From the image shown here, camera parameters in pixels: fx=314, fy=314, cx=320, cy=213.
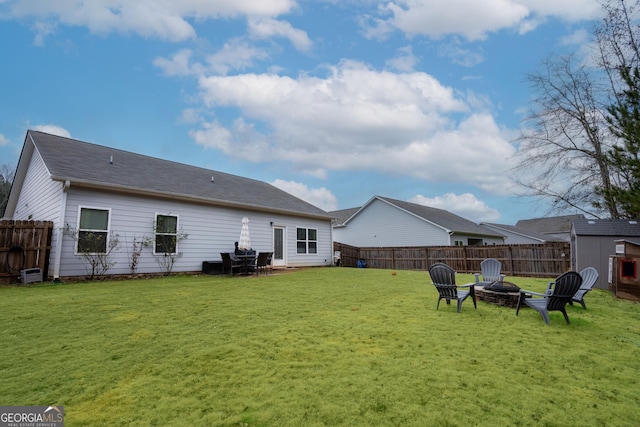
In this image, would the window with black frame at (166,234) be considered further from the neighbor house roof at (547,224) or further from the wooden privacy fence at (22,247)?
the neighbor house roof at (547,224)

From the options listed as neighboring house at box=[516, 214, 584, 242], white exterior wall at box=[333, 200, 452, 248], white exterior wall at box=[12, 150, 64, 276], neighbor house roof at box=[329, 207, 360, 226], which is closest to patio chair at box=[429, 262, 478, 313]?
white exterior wall at box=[12, 150, 64, 276]

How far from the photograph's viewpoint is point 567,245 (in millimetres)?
13617

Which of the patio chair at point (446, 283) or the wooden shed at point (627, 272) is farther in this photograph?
the wooden shed at point (627, 272)

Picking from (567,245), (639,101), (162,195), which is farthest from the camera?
(567,245)

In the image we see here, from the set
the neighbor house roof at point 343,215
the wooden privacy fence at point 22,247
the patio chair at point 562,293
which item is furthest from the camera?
the neighbor house roof at point 343,215

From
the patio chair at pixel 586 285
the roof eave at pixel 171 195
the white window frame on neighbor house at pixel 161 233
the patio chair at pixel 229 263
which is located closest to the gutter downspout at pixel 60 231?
the roof eave at pixel 171 195

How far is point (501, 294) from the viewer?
260 inches

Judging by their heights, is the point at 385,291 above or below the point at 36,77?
below

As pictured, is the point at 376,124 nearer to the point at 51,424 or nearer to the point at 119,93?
the point at 119,93

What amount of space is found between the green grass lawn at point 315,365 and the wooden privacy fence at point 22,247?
154 inches

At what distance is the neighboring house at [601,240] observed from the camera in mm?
10414

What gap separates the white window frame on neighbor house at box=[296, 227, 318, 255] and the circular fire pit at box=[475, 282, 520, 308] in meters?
10.6

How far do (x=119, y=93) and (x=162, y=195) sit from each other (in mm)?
5919

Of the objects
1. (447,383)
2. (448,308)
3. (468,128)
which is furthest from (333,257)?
(447,383)
